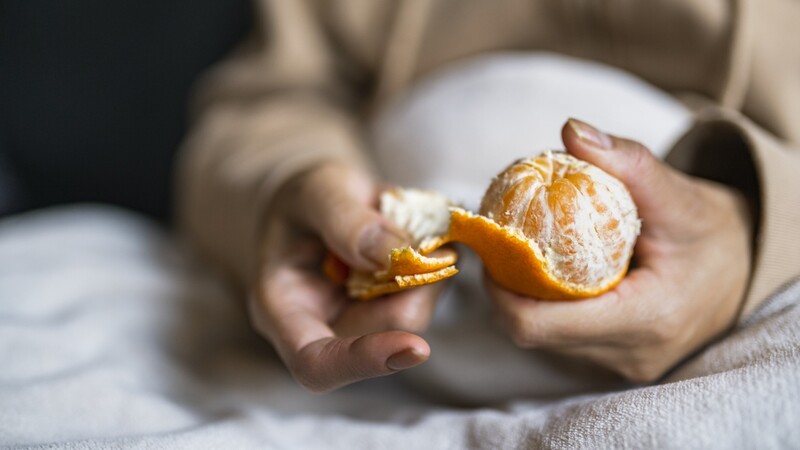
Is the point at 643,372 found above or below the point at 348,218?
below

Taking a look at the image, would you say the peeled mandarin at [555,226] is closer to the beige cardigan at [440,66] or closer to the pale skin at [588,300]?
the pale skin at [588,300]

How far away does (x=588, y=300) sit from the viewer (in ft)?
1.47

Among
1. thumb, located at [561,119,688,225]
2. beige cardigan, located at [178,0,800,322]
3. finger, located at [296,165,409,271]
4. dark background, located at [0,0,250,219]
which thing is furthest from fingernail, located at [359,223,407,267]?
dark background, located at [0,0,250,219]

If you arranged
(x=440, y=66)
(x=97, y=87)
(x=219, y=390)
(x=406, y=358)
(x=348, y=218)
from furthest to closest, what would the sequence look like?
(x=97, y=87) → (x=440, y=66) → (x=219, y=390) → (x=348, y=218) → (x=406, y=358)

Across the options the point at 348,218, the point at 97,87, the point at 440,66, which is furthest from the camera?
the point at 97,87

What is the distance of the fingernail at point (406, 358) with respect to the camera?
39 cm

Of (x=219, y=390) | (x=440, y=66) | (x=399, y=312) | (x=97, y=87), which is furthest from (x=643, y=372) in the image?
(x=97, y=87)

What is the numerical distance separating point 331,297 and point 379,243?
0.43ft

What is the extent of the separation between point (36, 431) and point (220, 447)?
0.14 m

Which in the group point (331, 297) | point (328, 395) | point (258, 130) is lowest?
point (328, 395)

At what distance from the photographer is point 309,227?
23.0 inches

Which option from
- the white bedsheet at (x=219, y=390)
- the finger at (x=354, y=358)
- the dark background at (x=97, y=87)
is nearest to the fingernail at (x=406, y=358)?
the finger at (x=354, y=358)

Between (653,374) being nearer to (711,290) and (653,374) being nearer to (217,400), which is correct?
(711,290)

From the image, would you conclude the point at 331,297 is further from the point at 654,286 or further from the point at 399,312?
the point at 654,286
